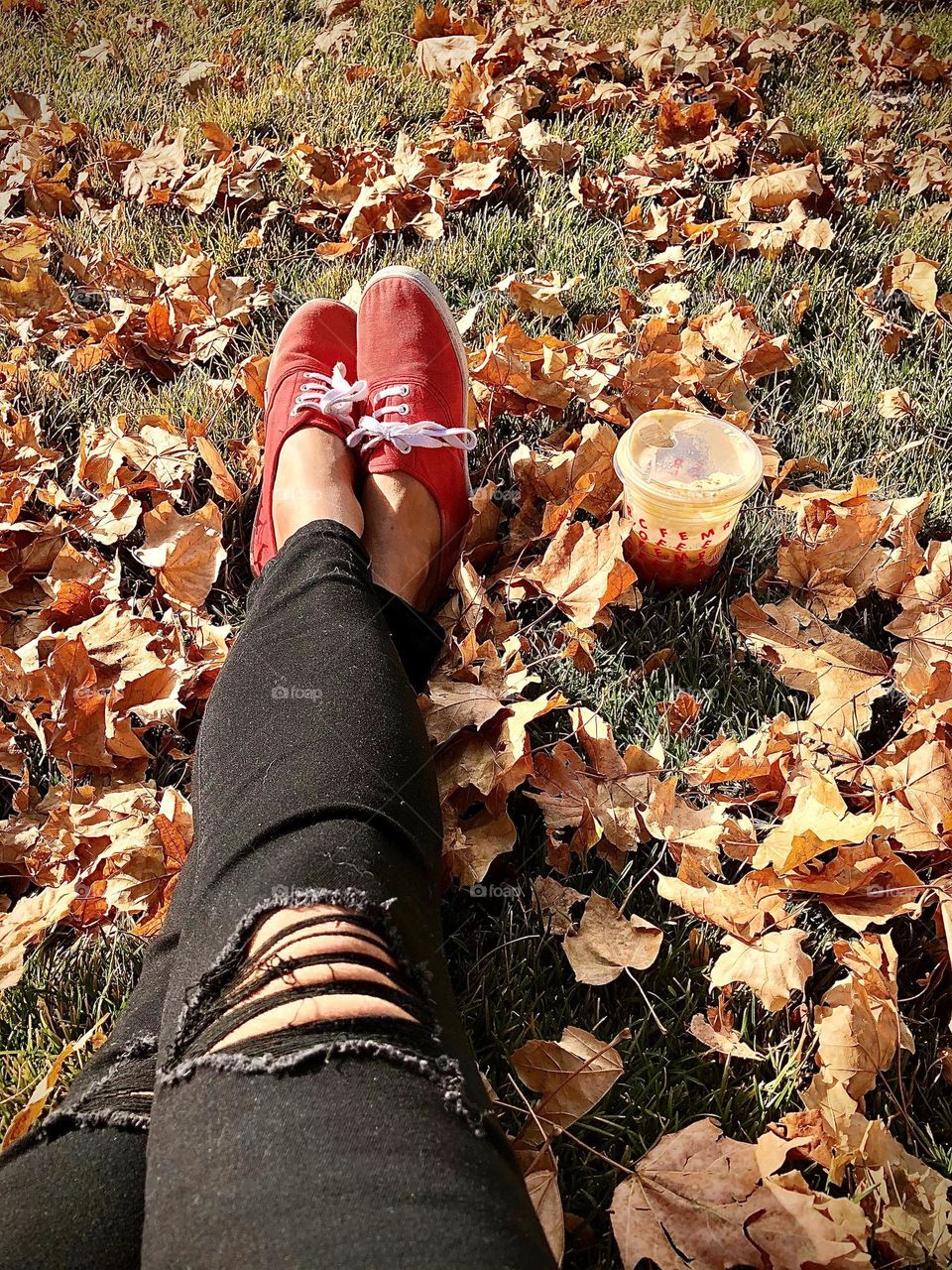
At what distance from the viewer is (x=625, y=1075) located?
94 cm

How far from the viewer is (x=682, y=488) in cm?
125

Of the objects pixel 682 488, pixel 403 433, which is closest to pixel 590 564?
pixel 682 488

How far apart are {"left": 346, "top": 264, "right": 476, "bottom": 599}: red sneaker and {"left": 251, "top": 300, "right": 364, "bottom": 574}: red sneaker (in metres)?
0.04

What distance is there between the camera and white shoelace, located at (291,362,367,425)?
156 centimetres

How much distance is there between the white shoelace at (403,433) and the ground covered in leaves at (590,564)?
0.12 m

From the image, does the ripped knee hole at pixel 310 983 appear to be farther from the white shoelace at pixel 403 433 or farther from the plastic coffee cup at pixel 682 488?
the white shoelace at pixel 403 433

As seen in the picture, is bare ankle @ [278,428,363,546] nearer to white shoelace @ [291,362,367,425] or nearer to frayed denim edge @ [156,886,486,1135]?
white shoelace @ [291,362,367,425]

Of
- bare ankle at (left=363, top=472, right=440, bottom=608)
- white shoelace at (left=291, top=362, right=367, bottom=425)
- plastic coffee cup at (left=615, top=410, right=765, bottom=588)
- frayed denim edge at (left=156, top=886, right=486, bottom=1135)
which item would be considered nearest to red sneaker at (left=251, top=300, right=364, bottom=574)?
white shoelace at (left=291, top=362, right=367, bottom=425)

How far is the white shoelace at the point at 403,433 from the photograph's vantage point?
152 centimetres

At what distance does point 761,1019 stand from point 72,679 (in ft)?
3.17

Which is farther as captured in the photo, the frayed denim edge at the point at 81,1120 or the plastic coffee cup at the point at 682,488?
the plastic coffee cup at the point at 682,488

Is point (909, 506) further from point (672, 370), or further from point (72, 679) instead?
point (72, 679)

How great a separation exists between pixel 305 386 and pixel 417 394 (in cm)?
20

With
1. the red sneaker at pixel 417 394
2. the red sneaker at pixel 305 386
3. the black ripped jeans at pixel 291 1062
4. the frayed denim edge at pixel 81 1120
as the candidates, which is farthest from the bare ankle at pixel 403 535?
the frayed denim edge at pixel 81 1120
